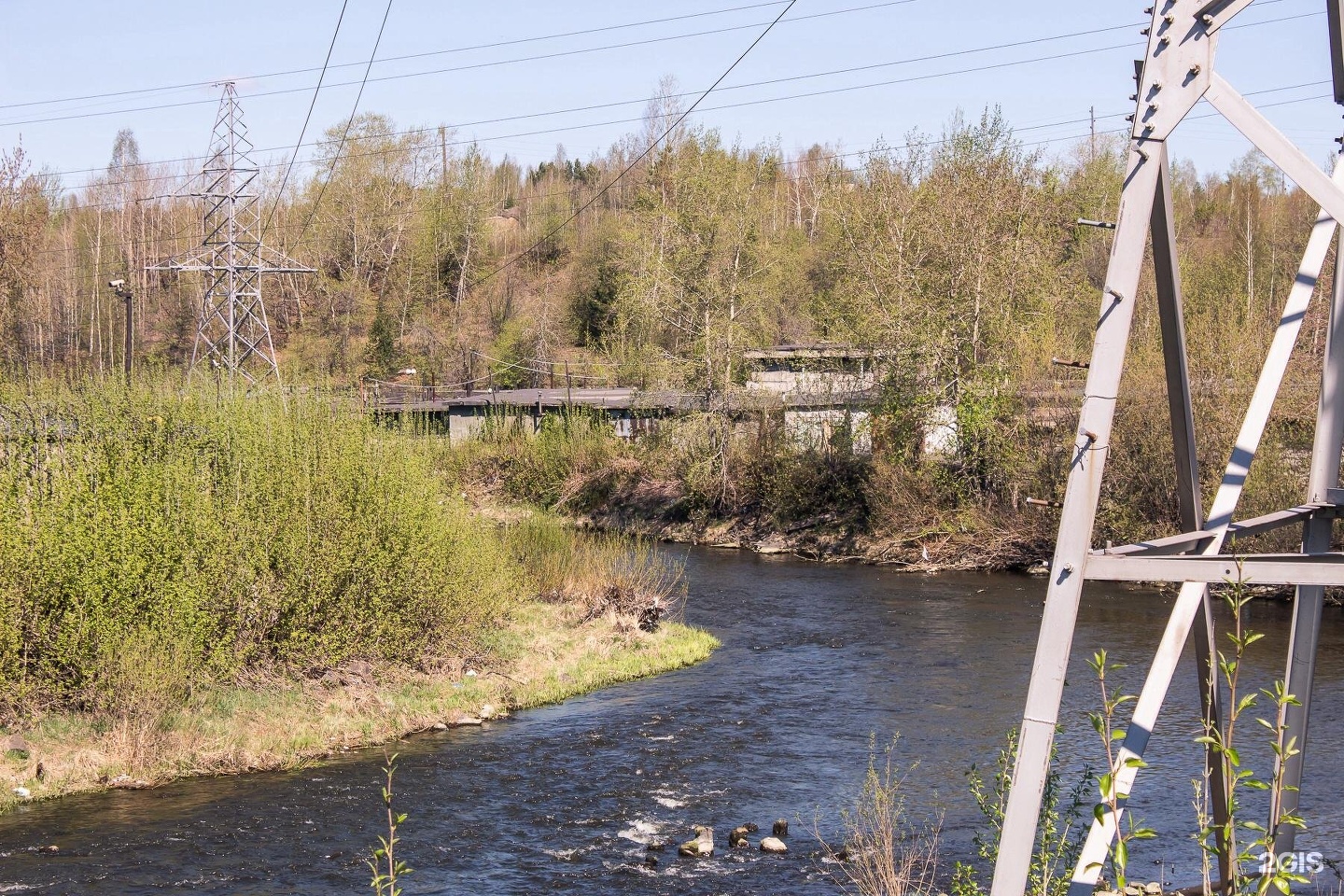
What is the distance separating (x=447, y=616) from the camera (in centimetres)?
1800

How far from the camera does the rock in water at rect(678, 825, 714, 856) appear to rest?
11484mm

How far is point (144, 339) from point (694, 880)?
73.9m

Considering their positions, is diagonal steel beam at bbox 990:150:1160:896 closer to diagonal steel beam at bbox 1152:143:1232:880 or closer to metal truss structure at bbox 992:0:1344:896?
metal truss structure at bbox 992:0:1344:896

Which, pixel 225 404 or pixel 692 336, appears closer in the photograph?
pixel 225 404

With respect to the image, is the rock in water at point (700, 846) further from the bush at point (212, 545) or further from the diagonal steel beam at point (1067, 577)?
the diagonal steel beam at point (1067, 577)

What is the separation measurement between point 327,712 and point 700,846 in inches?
249

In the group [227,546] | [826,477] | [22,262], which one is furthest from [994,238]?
[22,262]

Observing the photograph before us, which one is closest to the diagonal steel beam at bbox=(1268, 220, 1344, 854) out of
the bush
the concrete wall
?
the bush

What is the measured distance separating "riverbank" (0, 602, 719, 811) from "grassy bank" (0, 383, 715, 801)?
32 millimetres

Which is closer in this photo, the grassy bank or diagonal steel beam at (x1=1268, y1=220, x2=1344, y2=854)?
diagonal steel beam at (x1=1268, y1=220, x2=1344, y2=854)

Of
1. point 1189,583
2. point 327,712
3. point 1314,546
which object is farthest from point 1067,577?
point 327,712

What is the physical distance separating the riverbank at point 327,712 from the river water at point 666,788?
0.37 meters

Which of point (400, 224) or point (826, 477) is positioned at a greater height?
point (400, 224)

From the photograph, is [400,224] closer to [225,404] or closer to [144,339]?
[144,339]
